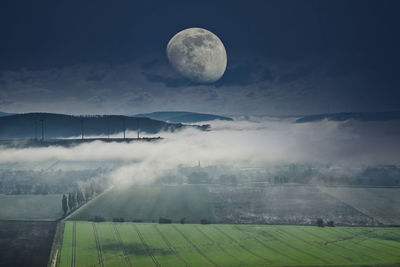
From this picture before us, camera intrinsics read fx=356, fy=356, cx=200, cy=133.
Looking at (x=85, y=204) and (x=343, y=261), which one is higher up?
(x=85, y=204)

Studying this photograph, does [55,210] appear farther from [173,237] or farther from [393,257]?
[393,257]

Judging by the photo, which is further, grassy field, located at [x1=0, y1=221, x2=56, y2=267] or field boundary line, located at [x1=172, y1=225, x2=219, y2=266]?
field boundary line, located at [x1=172, y1=225, x2=219, y2=266]

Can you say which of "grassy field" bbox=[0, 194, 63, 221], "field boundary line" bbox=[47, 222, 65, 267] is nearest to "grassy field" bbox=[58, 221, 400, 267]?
"field boundary line" bbox=[47, 222, 65, 267]

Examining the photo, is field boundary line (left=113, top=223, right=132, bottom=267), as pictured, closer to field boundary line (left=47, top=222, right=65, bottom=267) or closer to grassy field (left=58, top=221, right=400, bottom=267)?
grassy field (left=58, top=221, right=400, bottom=267)

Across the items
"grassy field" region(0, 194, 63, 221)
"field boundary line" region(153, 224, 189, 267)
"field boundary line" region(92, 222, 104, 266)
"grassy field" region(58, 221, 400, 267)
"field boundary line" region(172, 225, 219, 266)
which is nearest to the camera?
"field boundary line" region(92, 222, 104, 266)

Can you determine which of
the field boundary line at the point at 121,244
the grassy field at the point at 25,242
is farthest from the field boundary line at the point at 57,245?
the field boundary line at the point at 121,244

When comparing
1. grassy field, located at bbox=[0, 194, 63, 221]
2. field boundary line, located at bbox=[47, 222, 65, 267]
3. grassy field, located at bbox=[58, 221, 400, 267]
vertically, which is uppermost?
grassy field, located at bbox=[0, 194, 63, 221]

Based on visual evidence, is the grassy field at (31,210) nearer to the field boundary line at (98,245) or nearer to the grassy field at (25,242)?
the grassy field at (25,242)

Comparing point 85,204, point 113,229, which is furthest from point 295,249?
point 85,204

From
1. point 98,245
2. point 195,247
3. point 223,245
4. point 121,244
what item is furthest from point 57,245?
point 223,245
